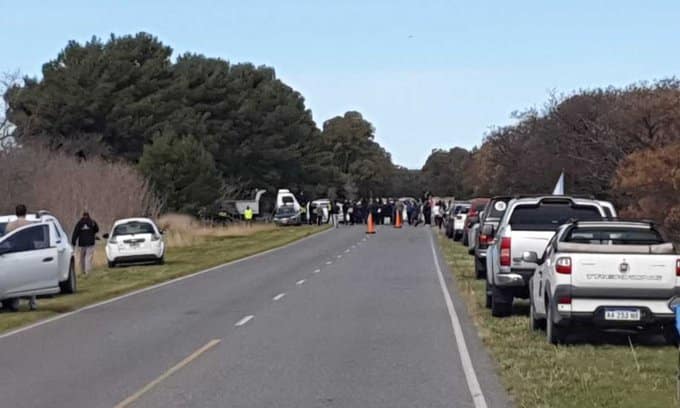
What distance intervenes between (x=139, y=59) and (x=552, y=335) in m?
68.8

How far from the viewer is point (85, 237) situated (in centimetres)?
3272

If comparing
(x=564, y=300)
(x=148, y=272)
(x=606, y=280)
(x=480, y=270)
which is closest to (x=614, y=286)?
(x=606, y=280)

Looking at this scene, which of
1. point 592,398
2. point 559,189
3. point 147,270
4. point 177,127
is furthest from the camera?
point 177,127

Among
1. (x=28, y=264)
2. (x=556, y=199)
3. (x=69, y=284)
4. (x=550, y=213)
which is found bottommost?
(x=69, y=284)

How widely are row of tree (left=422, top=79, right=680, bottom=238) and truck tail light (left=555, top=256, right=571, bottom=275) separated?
31540mm

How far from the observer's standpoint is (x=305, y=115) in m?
119

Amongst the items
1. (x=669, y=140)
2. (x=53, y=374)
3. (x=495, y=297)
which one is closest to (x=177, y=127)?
(x=669, y=140)

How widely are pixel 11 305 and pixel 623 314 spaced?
12.6 metres

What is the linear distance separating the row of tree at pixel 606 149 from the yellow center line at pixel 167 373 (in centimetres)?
3245

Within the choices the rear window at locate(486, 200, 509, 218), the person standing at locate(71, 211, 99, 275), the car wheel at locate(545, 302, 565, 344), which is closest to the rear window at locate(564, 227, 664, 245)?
the car wheel at locate(545, 302, 565, 344)

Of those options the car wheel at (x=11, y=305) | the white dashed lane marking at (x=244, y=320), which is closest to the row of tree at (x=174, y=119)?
the car wheel at (x=11, y=305)

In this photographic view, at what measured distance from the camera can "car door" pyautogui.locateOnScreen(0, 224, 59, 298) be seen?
70.3 ft

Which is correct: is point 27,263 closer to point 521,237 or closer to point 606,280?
point 521,237

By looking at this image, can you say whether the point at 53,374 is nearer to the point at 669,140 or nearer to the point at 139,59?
the point at 669,140
